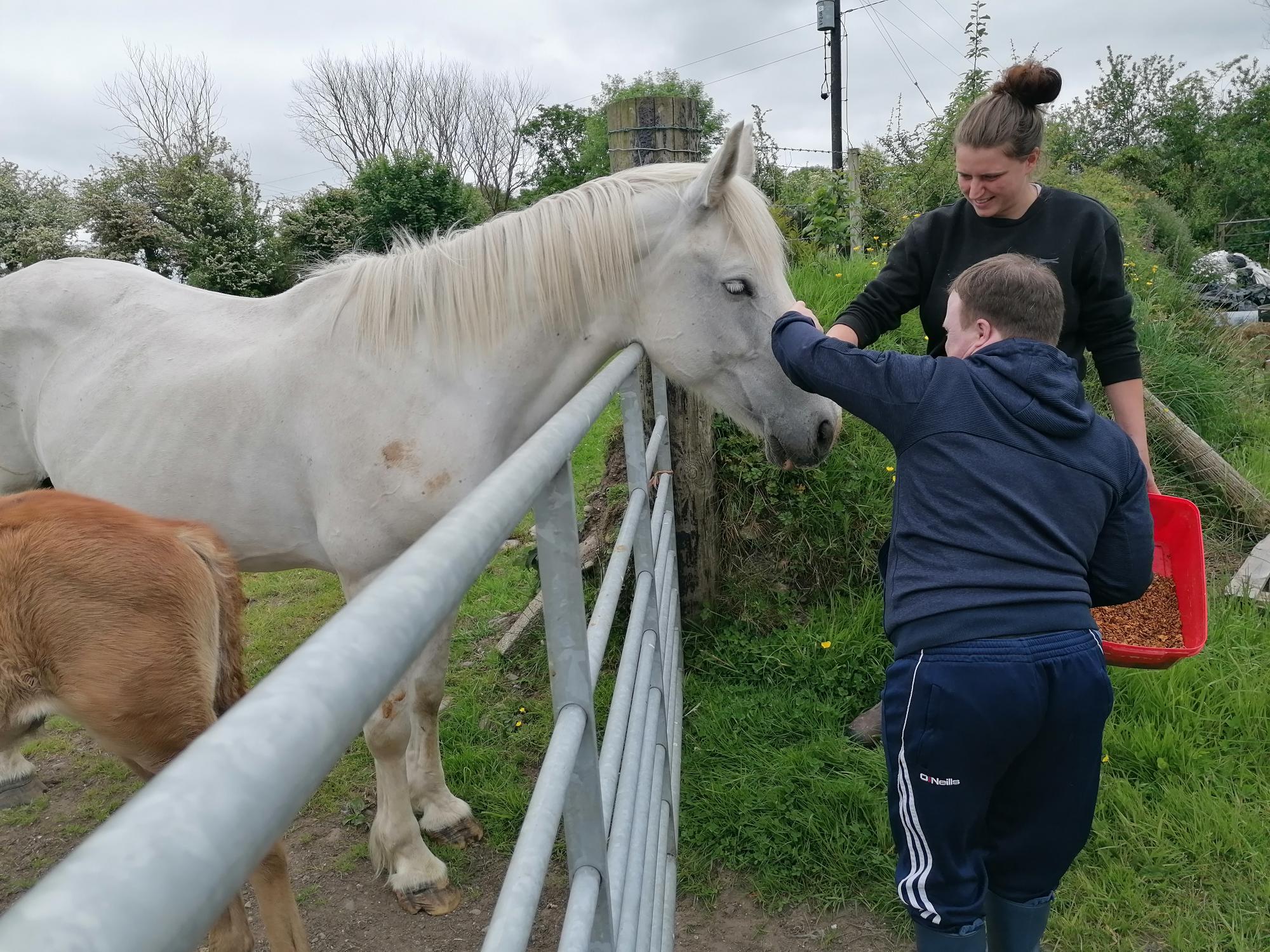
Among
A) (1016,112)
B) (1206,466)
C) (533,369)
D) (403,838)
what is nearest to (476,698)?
(403,838)

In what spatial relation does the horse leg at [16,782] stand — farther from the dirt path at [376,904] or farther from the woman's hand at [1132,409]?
the woman's hand at [1132,409]

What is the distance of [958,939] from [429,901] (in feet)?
5.43

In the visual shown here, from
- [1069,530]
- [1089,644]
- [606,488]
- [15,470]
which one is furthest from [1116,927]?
[15,470]

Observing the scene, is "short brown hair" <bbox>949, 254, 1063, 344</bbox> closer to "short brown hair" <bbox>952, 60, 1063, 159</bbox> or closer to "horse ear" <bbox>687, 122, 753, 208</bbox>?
"short brown hair" <bbox>952, 60, 1063, 159</bbox>

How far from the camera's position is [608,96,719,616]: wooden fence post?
3.23 m

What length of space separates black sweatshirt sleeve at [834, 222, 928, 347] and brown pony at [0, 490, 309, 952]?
1995 mm

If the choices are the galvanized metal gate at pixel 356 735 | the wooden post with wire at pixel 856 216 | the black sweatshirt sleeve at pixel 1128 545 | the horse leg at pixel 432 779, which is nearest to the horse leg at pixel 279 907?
the horse leg at pixel 432 779

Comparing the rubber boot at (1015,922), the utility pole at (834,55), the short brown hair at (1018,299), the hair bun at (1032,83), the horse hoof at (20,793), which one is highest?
the utility pole at (834,55)

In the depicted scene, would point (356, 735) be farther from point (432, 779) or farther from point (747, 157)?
point (432, 779)

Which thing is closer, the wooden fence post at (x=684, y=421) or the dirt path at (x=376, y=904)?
the dirt path at (x=376, y=904)

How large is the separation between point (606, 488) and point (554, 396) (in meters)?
1.55

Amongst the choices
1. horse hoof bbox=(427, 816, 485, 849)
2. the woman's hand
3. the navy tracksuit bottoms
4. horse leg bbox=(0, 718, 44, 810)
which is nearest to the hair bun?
the woman's hand

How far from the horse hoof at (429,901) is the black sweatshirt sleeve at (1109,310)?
103 inches

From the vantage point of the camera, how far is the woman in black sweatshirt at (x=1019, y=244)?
2.13m
